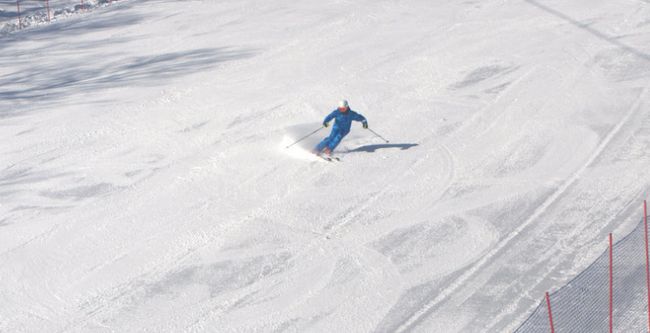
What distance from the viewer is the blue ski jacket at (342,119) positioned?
640 inches

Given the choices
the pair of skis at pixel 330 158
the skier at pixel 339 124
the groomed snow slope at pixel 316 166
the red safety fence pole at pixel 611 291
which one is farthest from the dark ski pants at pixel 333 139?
the red safety fence pole at pixel 611 291

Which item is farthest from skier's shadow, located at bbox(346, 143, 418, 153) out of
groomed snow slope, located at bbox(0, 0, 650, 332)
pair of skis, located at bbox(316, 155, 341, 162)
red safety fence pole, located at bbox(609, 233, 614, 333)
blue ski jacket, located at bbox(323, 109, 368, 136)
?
red safety fence pole, located at bbox(609, 233, 614, 333)

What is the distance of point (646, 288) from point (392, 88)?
8801mm

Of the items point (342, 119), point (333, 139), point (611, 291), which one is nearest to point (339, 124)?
point (342, 119)

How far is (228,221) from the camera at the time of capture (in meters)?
Answer: 14.3

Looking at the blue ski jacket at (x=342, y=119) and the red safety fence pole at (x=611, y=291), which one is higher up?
the blue ski jacket at (x=342, y=119)

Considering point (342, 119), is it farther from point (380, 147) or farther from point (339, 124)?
point (380, 147)

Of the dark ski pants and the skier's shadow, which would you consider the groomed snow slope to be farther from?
the dark ski pants

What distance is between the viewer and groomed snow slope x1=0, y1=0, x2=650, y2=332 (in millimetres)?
12242

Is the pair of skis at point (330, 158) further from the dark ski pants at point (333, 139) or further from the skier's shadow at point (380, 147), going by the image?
the skier's shadow at point (380, 147)

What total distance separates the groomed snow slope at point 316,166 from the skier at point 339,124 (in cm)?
37

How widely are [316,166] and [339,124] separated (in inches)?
34.8

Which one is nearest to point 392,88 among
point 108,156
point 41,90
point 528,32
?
point 528,32

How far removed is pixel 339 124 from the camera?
16297 mm
